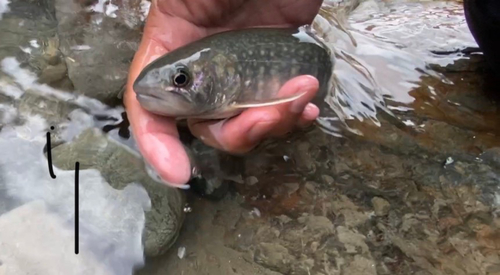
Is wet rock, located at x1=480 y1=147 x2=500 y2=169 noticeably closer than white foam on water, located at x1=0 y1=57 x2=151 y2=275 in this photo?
No

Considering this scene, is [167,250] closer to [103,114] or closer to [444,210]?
[103,114]

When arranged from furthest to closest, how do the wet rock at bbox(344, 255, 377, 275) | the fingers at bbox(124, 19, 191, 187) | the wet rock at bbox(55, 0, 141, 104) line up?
the wet rock at bbox(55, 0, 141, 104), the wet rock at bbox(344, 255, 377, 275), the fingers at bbox(124, 19, 191, 187)

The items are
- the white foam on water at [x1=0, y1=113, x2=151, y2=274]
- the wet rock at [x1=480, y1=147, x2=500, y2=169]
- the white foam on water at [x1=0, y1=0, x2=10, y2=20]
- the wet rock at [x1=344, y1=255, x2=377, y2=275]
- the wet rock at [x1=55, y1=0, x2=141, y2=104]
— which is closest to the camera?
the wet rock at [x1=344, y1=255, x2=377, y2=275]

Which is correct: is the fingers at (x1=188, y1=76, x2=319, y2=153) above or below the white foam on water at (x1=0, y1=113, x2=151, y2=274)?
above

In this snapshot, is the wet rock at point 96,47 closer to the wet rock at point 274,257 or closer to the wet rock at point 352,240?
the wet rock at point 274,257

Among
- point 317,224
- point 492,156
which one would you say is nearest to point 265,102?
point 317,224

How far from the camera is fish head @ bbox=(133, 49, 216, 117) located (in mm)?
1923

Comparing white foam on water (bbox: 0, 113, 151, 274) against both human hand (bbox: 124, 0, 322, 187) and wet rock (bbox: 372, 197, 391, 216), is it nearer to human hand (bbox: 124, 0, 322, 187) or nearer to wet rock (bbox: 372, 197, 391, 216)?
human hand (bbox: 124, 0, 322, 187)

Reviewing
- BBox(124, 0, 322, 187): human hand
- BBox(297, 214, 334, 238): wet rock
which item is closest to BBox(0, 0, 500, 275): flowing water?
BBox(297, 214, 334, 238): wet rock

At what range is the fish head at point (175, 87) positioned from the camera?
192cm

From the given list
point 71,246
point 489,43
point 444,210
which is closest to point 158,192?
point 71,246

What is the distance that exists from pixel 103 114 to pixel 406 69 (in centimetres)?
152

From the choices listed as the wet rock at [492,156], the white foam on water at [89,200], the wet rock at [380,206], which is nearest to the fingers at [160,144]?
the white foam on water at [89,200]

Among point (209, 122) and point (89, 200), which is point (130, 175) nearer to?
point (89, 200)
